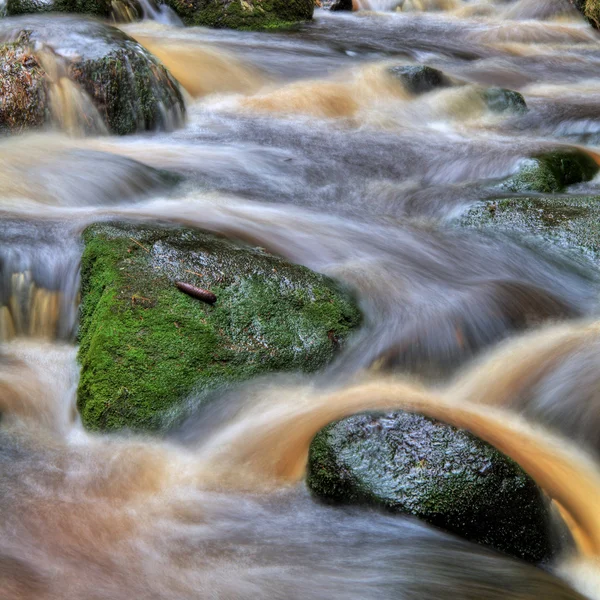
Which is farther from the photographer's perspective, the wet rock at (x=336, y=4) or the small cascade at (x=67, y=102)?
the wet rock at (x=336, y=4)

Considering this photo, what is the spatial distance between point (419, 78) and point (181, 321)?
6.01m

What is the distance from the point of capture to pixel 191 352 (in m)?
3.99

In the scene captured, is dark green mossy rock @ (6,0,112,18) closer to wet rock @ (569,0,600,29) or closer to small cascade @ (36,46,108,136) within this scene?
small cascade @ (36,46,108,136)

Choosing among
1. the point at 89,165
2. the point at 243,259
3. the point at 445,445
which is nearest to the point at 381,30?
the point at 89,165

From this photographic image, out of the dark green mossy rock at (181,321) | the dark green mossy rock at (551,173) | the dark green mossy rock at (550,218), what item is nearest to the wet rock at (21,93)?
the dark green mossy rock at (181,321)

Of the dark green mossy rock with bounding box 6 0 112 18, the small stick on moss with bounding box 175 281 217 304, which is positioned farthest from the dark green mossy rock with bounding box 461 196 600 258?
the dark green mossy rock with bounding box 6 0 112 18

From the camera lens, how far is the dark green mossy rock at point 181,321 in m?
3.84

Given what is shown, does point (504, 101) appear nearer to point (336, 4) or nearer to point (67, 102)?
point (67, 102)

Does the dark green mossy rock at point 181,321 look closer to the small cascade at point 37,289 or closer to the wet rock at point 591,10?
the small cascade at point 37,289

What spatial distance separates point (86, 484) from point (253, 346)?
3.73 feet

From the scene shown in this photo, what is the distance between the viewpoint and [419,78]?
9.11 meters

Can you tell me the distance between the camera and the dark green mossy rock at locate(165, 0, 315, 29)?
11305mm

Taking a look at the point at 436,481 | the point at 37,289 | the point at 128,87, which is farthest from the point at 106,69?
the point at 436,481

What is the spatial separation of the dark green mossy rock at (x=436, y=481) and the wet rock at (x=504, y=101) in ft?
20.3
